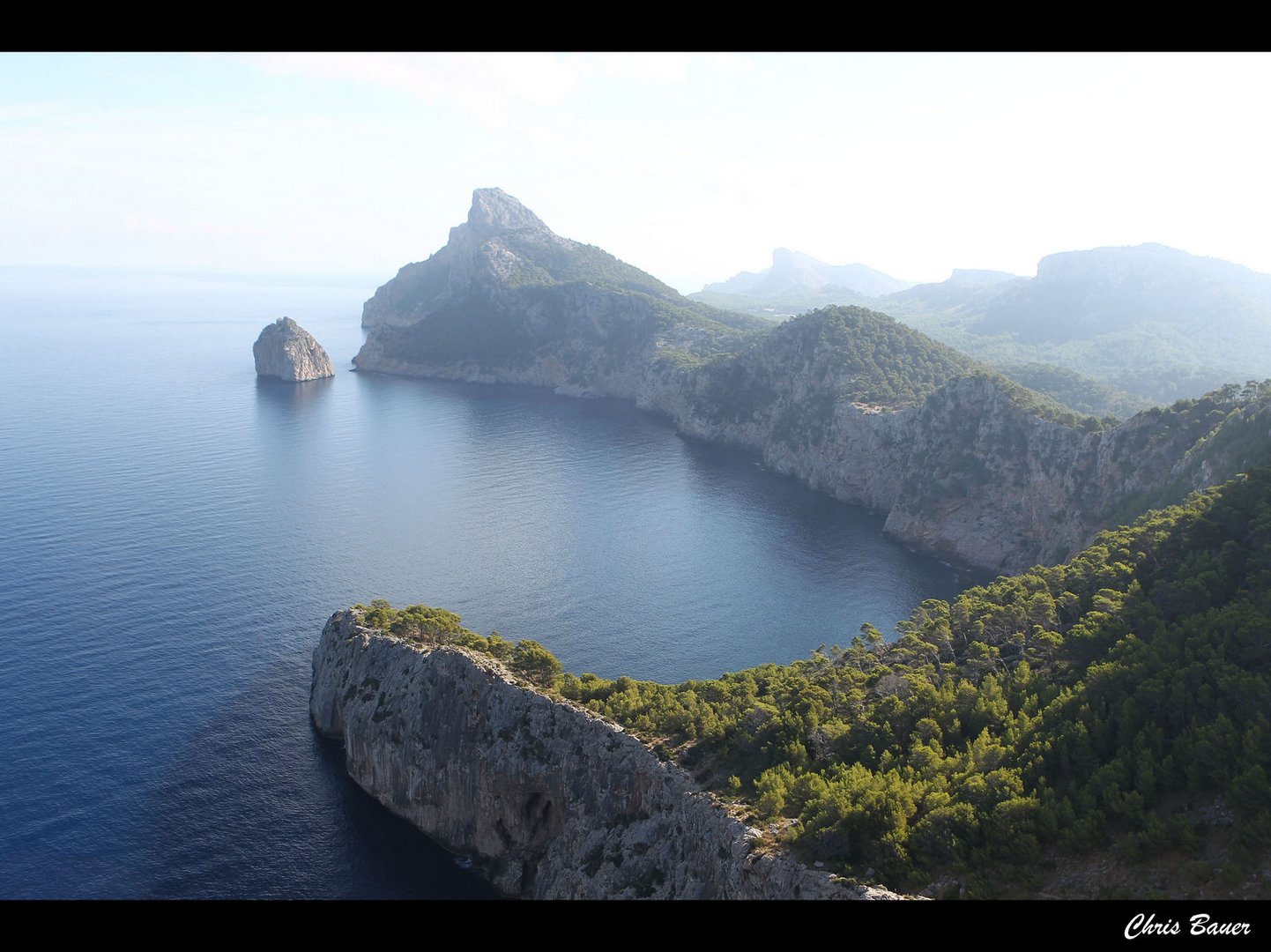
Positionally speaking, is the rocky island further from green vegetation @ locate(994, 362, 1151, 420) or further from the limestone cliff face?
the limestone cliff face

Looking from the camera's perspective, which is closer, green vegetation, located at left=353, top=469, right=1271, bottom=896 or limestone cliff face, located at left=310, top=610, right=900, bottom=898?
green vegetation, located at left=353, top=469, right=1271, bottom=896

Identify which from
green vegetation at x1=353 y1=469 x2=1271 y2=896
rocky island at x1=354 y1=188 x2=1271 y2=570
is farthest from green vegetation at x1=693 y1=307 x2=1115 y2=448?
green vegetation at x1=353 y1=469 x2=1271 y2=896

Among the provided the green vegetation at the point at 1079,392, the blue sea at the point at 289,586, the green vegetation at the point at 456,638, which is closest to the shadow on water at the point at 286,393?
the blue sea at the point at 289,586

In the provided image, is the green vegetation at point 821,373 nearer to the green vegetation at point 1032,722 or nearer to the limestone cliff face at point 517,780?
the green vegetation at point 1032,722

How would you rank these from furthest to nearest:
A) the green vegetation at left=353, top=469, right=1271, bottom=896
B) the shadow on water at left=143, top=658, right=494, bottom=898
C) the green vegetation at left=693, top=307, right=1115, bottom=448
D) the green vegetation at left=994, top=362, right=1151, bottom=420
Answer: the green vegetation at left=994, top=362, right=1151, bottom=420 → the green vegetation at left=693, top=307, right=1115, bottom=448 → the shadow on water at left=143, top=658, right=494, bottom=898 → the green vegetation at left=353, top=469, right=1271, bottom=896
